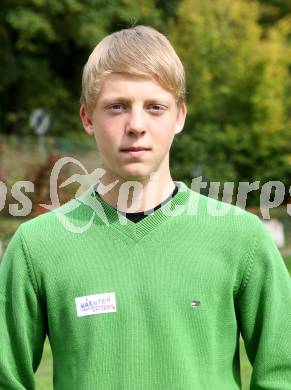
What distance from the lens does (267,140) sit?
2542 cm

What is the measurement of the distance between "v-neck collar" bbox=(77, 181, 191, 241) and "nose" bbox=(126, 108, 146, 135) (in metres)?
0.24

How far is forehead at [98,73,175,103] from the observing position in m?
2.66

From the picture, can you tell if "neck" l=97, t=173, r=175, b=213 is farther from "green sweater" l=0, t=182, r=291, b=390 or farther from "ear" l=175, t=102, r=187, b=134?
"ear" l=175, t=102, r=187, b=134

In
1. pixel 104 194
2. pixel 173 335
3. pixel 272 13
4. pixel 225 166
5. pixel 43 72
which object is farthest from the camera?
pixel 272 13

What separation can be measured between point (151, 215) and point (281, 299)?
428 mm

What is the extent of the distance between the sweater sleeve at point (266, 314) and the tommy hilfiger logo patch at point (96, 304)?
0.36m

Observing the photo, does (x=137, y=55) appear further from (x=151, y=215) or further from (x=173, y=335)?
(x=173, y=335)

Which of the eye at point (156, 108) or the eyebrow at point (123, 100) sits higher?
the eyebrow at point (123, 100)

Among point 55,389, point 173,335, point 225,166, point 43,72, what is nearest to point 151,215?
point 173,335

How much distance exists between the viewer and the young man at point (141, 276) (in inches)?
103

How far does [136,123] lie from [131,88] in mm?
106

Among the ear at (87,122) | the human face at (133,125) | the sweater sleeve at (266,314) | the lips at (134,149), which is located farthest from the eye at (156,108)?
the sweater sleeve at (266,314)

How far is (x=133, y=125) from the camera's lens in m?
2.63

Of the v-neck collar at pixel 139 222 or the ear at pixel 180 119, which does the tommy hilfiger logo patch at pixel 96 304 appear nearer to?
the v-neck collar at pixel 139 222
